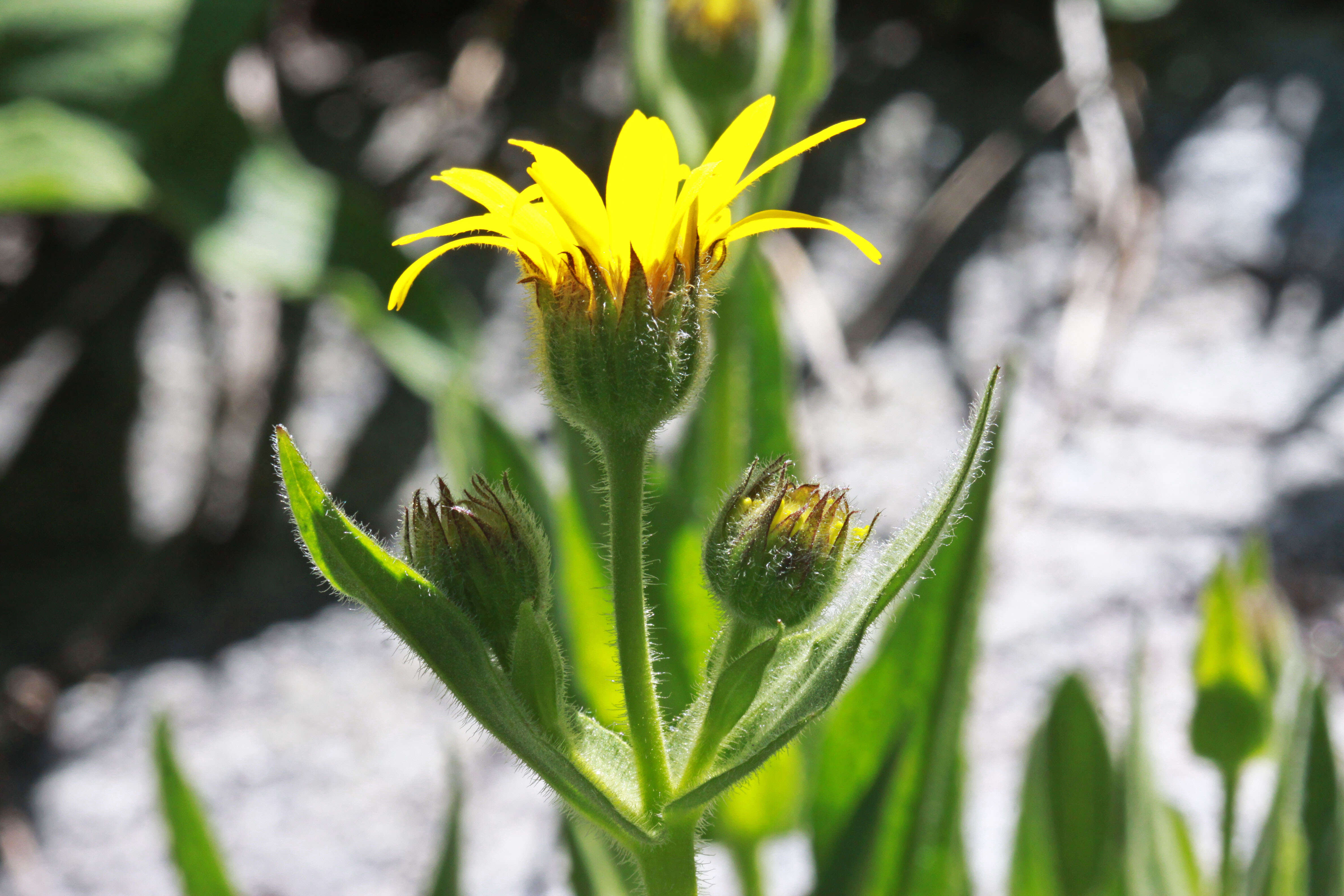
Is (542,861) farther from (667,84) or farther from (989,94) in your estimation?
(989,94)

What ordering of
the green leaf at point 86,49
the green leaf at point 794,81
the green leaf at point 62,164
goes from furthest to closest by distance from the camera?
the green leaf at point 86,49 < the green leaf at point 62,164 < the green leaf at point 794,81

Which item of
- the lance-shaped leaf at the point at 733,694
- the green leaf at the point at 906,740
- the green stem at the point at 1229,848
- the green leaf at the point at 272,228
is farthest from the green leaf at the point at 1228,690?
the green leaf at the point at 272,228

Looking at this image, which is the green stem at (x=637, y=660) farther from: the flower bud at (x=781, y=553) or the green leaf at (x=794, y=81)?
the green leaf at (x=794, y=81)

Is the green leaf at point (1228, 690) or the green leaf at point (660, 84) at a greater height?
the green leaf at point (660, 84)

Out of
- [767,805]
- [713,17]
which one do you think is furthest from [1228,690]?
[713,17]

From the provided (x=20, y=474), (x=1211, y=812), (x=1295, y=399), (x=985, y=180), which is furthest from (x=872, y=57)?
(x=20, y=474)

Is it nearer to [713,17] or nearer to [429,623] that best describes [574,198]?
[429,623]
